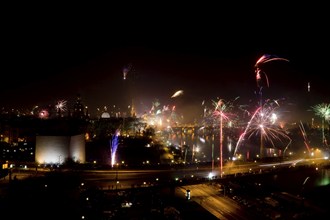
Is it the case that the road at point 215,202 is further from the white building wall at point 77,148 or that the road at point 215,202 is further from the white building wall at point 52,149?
the white building wall at point 52,149

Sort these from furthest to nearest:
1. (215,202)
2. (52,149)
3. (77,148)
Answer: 1. (77,148)
2. (52,149)
3. (215,202)

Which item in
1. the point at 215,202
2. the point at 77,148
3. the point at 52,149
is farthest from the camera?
the point at 77,148

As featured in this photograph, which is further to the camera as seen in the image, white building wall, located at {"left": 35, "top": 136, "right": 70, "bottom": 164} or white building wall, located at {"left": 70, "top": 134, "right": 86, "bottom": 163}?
white building wall, located at {"left": 70, "top": 134, "right": 86, "bottom": 163}

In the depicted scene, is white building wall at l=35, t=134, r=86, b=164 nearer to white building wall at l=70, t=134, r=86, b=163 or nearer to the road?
white building wall at l=70, t=134, r=86, b=163

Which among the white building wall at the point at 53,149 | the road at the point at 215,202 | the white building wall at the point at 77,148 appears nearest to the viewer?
the road at the point at 215,202

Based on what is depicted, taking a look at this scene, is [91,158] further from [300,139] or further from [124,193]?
[300,139]

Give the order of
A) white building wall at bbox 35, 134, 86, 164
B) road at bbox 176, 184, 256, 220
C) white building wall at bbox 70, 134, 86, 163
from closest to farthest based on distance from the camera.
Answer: road at bbox 176, 184, 256, 220 → white building wall at bbox 35, 134, 86, 164 → white building wall at bbox 70, 134, 86, 163

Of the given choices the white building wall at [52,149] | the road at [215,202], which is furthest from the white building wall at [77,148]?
the road at [215,202]

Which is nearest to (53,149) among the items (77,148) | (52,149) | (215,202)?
(52,149)

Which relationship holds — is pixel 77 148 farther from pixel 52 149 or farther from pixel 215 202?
pixel 215 202

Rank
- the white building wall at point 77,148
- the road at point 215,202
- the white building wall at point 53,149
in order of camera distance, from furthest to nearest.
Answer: the white building wall at point 77,148, the white building wall at point 53,149, the road at point 215,202

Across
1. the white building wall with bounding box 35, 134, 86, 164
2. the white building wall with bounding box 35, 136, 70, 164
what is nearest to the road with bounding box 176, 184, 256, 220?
the white building wall with bounding box 35, 134, 86, 164
